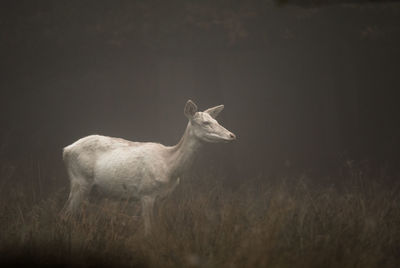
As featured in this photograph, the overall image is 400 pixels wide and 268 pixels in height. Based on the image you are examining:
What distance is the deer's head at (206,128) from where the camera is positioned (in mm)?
5262

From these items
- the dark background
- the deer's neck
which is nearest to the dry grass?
the deer's neck

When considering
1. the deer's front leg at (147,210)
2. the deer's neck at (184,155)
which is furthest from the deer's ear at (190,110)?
the deer's front leg at (147,210)

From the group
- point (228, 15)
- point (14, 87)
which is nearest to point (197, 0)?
point (228, 15)

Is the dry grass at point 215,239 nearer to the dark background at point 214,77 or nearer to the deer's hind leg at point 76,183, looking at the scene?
the deer's hind leg at point 76,183

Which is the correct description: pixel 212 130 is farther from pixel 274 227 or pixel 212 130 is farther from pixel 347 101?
pixel 347 101

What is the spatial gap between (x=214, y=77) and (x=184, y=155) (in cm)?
394

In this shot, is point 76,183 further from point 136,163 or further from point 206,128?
point 206,128

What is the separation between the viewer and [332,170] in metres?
8.26

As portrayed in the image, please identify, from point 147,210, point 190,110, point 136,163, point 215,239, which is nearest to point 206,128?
point 190,110

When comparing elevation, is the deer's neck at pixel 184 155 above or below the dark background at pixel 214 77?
below

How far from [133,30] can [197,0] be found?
1.44m

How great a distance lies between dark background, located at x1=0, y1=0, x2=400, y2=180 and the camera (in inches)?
315

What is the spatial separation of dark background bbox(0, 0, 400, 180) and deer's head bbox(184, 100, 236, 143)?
8.62 ft

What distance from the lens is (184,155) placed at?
18.0 feet
